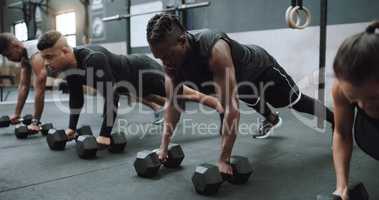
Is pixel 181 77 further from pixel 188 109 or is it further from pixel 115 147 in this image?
pixel 188 109

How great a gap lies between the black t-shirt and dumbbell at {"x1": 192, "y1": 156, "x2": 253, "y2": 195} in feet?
1.04

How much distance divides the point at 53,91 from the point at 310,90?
4.18 m

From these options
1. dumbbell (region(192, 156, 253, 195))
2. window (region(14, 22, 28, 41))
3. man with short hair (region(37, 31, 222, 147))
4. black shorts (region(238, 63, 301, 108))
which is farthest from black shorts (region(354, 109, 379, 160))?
window (region(14, 22, 28, 41))

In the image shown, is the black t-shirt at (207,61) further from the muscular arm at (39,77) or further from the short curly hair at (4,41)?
the short curly hair at (4,41)

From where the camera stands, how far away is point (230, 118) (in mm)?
1175

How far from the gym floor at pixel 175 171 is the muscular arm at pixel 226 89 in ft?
0.50

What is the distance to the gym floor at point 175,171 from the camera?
111cm

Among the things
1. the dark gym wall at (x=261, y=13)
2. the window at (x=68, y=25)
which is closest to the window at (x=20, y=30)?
the window at (x=68, y=25)

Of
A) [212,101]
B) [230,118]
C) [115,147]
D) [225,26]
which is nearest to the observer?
[230,118]

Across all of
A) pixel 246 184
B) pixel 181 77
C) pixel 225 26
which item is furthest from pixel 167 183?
pixel 225 26
